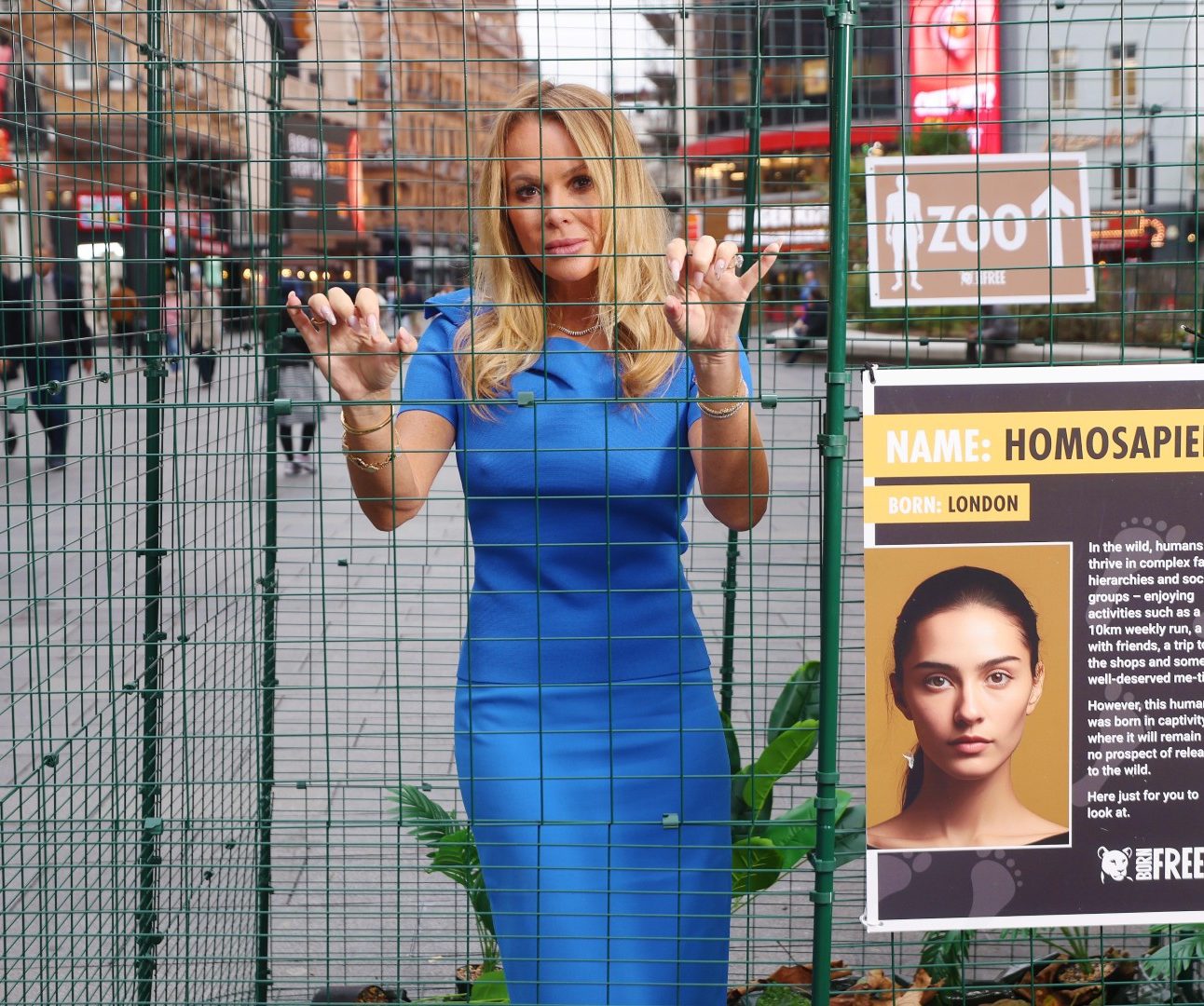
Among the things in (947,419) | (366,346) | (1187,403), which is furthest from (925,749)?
(366,346)

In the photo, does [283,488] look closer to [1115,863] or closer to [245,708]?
[245,708]

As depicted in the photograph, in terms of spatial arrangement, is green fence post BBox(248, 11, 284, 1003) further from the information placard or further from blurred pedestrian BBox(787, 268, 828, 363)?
the information placard

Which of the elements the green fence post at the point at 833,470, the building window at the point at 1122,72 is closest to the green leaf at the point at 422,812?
the green fence post at the point at 833,470

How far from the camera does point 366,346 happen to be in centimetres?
203

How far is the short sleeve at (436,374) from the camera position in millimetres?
2330

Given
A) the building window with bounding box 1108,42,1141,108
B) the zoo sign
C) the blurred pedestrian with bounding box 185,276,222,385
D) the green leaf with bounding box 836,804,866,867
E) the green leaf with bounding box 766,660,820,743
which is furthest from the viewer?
the zoo sign

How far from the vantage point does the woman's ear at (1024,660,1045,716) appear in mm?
2080

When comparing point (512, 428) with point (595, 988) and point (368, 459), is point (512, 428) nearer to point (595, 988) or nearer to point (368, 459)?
point (368, 459)

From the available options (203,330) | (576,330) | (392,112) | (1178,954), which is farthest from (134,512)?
(1178,954)

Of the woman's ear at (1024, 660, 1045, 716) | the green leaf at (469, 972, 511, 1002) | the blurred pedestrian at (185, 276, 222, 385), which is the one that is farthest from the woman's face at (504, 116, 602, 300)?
the green leaf at (469, 972, 511, 1002)

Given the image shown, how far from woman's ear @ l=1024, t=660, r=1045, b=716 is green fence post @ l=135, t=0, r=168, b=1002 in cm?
163

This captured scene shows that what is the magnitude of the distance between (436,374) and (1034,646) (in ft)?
3.65

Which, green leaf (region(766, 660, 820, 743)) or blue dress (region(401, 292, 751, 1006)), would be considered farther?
green leaf (region(766, 660, 820, 743))

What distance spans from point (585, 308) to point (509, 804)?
2.97 ft
